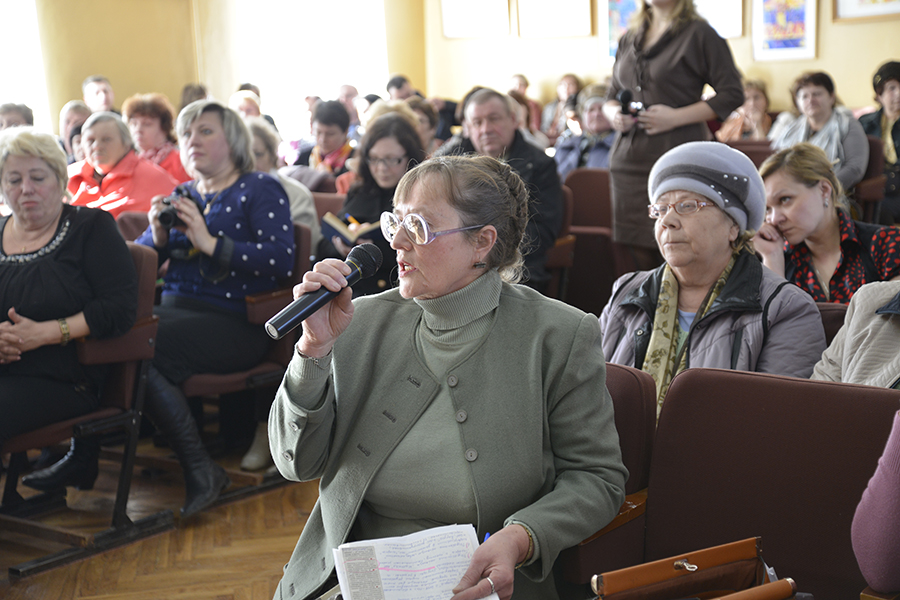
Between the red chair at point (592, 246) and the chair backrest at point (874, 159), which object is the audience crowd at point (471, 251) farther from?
the chair backrest at point (874, 159)

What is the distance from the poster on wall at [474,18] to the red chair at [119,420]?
31.1 feet

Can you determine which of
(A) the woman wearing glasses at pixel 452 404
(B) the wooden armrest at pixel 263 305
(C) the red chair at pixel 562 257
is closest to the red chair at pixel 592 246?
(C) the red chair at pixel 562 257

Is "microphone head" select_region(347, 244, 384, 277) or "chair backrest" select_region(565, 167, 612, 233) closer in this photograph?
"microphone head" select_region(347, 244, 384, 277)

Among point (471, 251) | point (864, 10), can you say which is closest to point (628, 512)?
point (471, 251)

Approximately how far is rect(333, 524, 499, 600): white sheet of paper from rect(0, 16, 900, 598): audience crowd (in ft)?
0.26

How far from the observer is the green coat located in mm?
1427

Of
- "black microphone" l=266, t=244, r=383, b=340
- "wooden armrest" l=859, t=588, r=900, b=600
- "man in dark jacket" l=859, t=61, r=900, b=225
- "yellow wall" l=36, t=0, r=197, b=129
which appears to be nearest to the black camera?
"black microphone" l=266, t=244, r=383, b=340

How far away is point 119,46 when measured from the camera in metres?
9.45

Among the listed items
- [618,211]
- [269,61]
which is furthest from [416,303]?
[269,61]

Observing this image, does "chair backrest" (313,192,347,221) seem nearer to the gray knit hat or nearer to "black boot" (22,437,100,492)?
"black boot" (22,437,100,492)

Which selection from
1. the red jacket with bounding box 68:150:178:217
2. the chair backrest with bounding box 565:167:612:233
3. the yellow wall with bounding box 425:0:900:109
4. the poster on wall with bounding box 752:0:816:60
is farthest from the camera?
the poster on wall with bounding box 752:0:816:60

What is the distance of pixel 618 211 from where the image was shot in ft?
11.4

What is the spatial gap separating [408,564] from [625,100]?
2.44m

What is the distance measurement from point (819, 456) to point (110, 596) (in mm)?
1915
